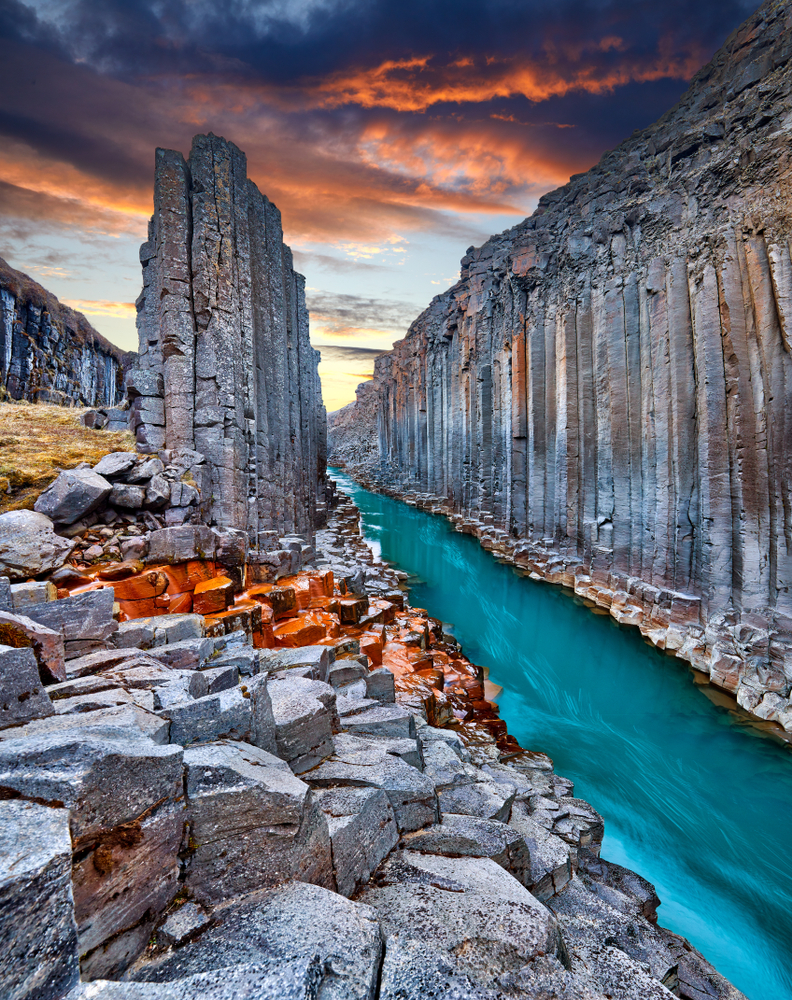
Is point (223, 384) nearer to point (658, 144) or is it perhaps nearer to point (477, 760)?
point (477, 760)

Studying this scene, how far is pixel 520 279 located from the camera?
21.4 meters

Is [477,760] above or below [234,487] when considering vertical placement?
below

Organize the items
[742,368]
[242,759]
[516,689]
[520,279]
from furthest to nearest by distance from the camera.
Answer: [520,279] < [516,689] < [742,368] < [242,759]

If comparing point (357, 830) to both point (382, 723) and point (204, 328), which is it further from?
point (204, 328)

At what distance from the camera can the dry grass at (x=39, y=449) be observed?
7152mm

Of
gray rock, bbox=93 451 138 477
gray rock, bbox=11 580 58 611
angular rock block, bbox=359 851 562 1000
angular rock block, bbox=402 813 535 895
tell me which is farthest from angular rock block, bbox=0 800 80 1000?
gray rock, bbox=93 451 138 477

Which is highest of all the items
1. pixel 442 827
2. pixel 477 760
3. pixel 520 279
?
pixel 520 279

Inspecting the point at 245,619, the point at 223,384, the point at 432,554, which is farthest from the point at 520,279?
the point at 245,619

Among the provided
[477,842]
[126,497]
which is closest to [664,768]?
[477,842]

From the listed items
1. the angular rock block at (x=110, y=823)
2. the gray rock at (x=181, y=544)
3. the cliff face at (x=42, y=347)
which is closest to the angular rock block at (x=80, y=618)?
the gray rock at (x=181, y=544)

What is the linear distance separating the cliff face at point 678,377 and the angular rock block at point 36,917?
11143mm

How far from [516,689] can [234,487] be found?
832 cm

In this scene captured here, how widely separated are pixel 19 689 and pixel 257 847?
165 centimetres

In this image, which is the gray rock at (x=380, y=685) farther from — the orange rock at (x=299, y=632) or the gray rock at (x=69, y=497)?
the gray rock at (x=69, y=497)
